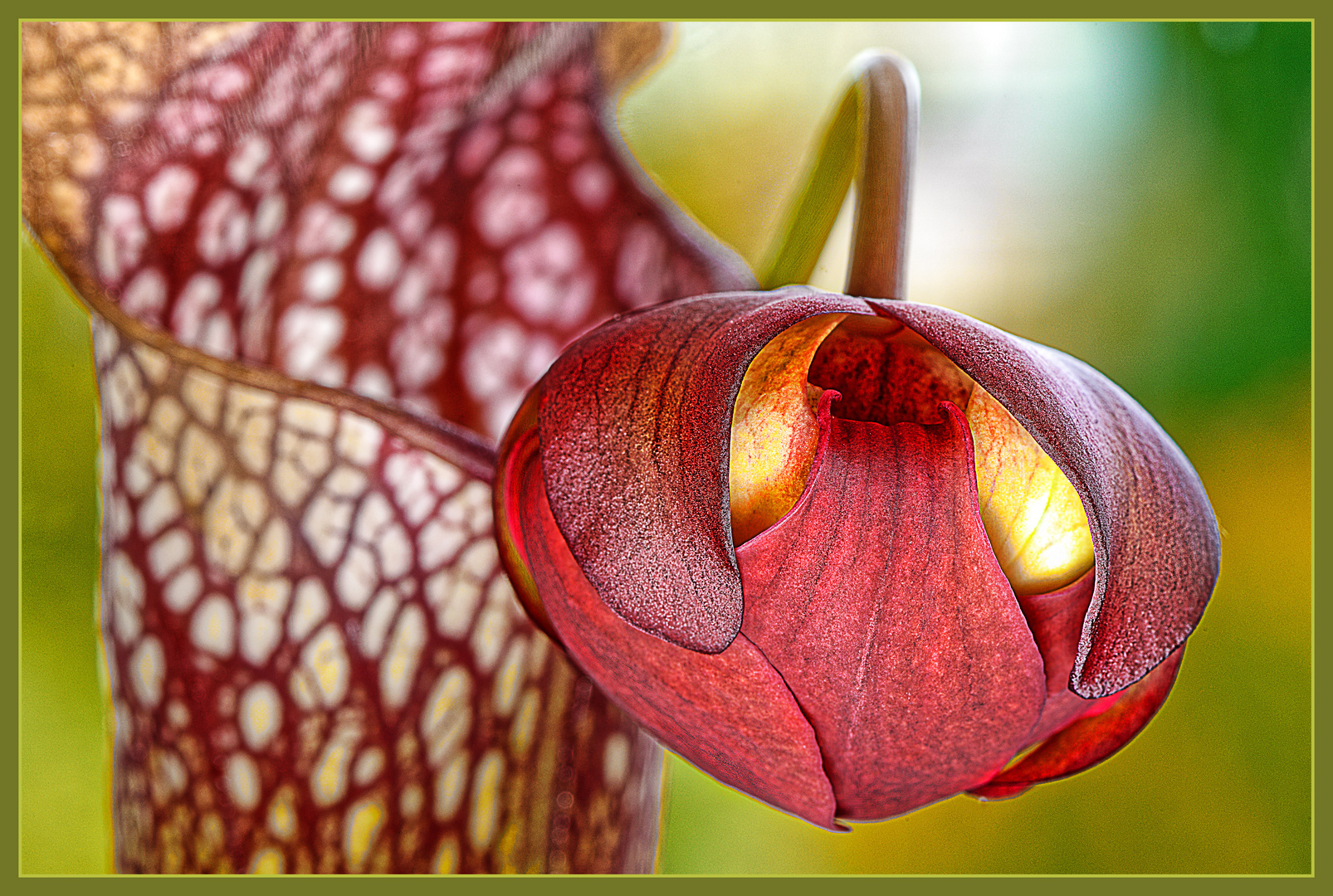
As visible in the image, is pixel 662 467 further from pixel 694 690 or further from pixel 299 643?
pixel 299 643

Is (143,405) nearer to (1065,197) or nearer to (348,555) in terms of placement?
(348,555)

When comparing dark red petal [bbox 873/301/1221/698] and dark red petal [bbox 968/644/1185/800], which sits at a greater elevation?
dark red petal [bbox 873/301/1221/698]

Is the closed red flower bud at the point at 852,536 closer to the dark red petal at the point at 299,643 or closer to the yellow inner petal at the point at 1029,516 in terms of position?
the yellow inner petal at the point at 1029,516

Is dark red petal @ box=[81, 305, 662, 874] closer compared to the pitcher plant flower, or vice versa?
the pitcher plant flower

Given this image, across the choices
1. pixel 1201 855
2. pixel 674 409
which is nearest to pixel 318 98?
pixel 674 409

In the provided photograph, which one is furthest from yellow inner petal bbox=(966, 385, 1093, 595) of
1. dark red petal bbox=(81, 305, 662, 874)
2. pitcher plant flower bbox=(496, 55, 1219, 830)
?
dark red petal bbox=(81, 305, 662, 874)

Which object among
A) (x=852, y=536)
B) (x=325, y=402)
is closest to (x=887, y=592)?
(x=852, y=536)

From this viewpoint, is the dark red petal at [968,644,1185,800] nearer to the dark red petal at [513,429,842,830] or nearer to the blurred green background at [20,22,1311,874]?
the dark red petal at [513,429,842,830]

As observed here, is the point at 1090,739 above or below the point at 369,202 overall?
below
